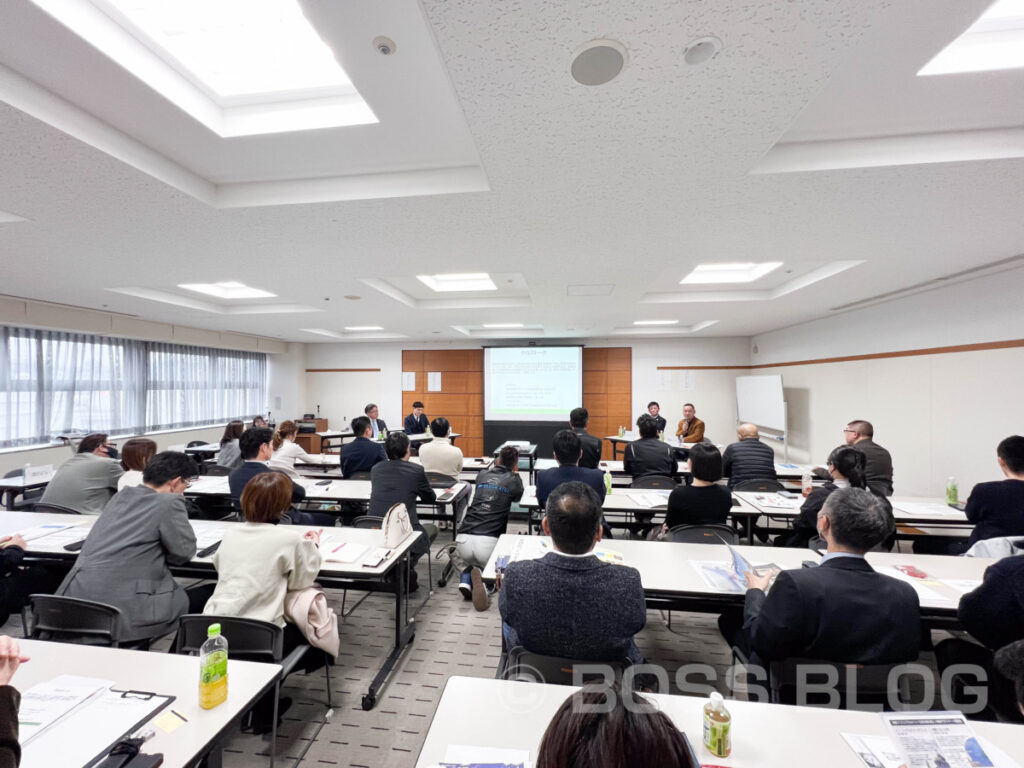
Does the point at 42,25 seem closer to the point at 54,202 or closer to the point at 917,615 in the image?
the point at 54,202

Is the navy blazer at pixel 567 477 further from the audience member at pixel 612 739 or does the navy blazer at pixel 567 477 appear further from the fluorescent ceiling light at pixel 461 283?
the fluorescent ceiling light at pixel 461 283

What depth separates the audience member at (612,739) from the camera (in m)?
0.52

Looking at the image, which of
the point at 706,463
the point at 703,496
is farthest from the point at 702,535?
the point at 706,463

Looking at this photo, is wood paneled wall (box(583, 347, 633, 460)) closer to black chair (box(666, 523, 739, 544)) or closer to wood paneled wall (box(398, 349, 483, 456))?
wood paneled wall (box(398, 349, 483, 456))

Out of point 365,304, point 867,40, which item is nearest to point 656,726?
point 867,40

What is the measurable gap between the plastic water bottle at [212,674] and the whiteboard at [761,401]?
7444 mm

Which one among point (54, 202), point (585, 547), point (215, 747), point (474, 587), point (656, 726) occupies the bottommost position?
point (474, 587)

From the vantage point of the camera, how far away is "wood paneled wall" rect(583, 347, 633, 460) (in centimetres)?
871

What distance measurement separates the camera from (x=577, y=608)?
1330 millimetres

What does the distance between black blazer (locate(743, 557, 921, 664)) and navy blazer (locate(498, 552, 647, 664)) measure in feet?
1.63

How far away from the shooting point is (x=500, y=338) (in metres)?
8.67

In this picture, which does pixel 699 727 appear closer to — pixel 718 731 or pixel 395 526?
pixel 718 731

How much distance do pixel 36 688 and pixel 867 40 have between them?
3.48 m

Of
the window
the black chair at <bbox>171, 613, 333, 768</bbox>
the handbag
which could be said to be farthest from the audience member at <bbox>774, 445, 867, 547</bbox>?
the window
